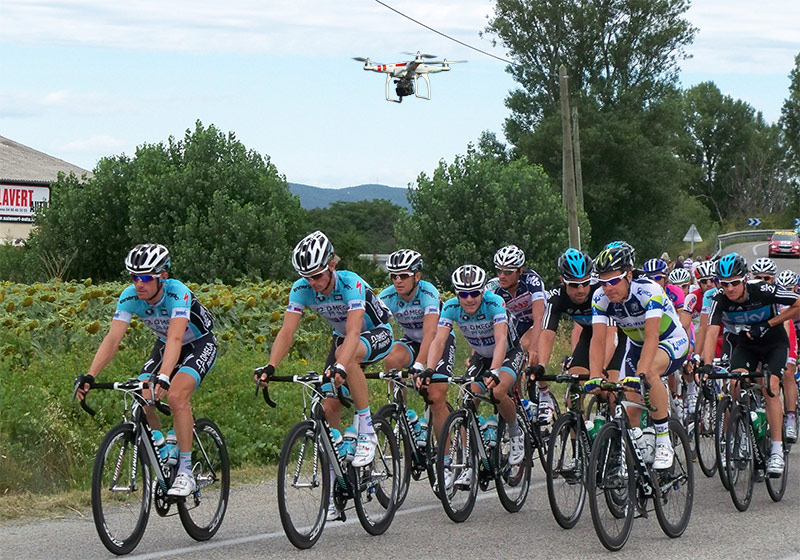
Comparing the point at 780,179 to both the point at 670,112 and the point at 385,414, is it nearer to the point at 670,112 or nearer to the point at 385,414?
the point at 670,112

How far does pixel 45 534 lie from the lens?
8602 millimetres

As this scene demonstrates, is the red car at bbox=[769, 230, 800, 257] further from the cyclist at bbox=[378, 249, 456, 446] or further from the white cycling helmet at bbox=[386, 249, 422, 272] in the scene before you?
the white cycling helmet at bbox=[386, 249, 422, 272]

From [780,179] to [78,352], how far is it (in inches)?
5255

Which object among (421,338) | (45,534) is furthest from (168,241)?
(45,534)

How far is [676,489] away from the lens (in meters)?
8.92

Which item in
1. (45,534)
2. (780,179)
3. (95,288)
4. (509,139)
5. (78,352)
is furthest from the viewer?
(780,179)

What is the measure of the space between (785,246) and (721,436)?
219ft

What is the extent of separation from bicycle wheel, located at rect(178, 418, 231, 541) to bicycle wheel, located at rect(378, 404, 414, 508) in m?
1.31

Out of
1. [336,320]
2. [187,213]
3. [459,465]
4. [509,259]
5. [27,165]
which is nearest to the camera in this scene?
[336,320]

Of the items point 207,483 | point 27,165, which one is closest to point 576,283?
point 207,483

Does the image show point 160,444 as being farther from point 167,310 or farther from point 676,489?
point 676,489

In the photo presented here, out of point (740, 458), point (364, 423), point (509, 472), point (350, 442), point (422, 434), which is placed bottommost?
point (509, 472)

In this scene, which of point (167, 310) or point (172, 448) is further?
point (167, 310)

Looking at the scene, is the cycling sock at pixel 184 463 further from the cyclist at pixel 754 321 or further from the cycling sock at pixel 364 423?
the cyclist at pixel 754 321
